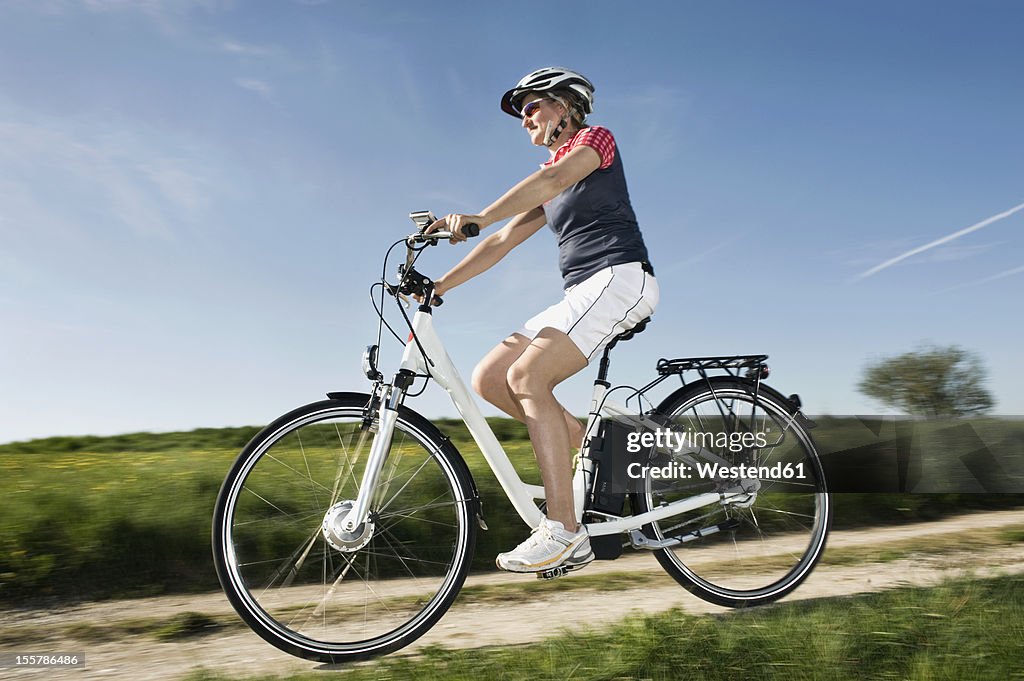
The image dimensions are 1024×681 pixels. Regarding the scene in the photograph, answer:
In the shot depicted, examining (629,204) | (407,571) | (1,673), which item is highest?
(629,204)

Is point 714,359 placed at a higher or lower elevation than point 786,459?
higher

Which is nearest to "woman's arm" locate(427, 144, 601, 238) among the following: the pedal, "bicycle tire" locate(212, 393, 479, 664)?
"bicycle tire" locate(212, 393, 479, 664)

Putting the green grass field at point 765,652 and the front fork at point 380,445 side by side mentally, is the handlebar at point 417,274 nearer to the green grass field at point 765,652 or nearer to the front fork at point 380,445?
the front fork at point 380,445

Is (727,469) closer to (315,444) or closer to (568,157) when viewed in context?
(568,157)

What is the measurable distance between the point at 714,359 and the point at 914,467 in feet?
16.5

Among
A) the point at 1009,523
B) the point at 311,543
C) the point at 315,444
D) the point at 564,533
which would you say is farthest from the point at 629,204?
the point at 1009,523

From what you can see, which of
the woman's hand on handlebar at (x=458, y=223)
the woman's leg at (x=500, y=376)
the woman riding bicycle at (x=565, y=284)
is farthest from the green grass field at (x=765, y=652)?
the woman's hand on handlebar at (x=458, y=223)

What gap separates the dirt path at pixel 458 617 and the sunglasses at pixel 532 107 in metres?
2.41

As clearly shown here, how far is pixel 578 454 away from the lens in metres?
4.07

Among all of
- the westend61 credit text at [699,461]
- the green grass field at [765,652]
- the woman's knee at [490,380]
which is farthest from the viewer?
the westend61 credit text at [699,461]

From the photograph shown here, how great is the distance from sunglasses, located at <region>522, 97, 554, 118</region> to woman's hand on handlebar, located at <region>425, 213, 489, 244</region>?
81 cm

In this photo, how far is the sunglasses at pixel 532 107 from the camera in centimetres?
397

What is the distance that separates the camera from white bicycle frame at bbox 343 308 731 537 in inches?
140

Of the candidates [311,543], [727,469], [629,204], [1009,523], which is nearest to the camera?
[311,543]
